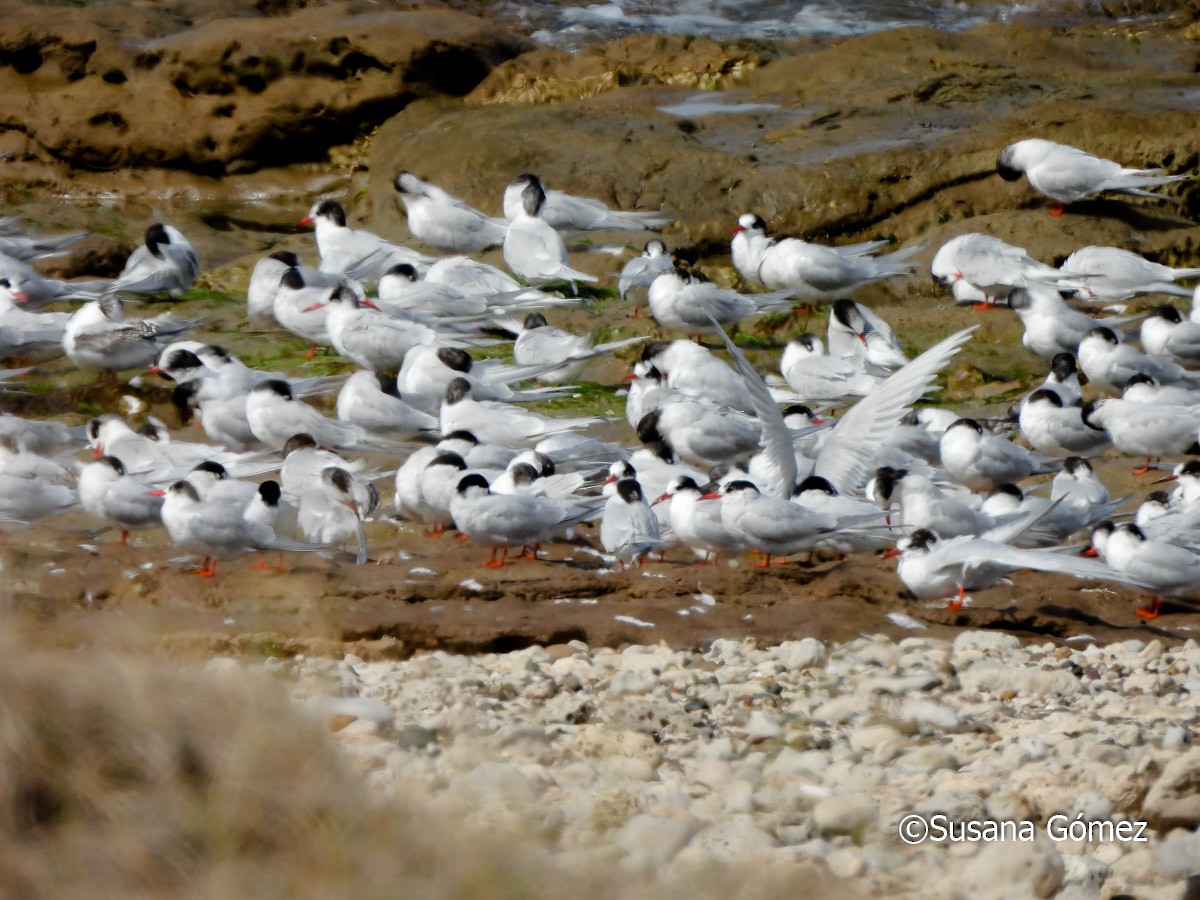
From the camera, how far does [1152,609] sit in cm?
696

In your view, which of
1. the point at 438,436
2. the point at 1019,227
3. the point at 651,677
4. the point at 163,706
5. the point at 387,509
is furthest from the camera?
the point at 1019,227

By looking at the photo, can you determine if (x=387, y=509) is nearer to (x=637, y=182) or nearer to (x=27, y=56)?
(x=637, y=182)

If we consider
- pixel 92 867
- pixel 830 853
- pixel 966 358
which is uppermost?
pixel 92 867

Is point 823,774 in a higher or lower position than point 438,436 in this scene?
higher

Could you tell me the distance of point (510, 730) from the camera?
4684 millimetres

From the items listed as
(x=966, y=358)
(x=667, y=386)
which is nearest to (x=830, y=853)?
(x=667, y=386)

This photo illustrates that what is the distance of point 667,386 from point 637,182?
3.81 metres

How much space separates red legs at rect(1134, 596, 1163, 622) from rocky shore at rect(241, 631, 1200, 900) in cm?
64

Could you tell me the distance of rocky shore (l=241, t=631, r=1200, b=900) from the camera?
12.2 feet

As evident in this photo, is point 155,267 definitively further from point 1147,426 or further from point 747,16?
point 747,16

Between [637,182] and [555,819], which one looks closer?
[555,819]

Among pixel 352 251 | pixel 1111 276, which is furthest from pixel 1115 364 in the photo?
pixel 352 251

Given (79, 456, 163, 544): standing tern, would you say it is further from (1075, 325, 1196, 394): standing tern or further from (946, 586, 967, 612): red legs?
(1075, 325, 1196, 394): standing tern

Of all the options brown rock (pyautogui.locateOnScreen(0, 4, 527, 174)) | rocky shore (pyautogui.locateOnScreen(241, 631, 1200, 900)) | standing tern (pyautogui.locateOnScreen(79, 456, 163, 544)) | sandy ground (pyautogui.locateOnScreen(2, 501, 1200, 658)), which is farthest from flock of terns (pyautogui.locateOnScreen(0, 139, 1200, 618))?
brown rock (pyautogui.locateOnScreen(0, 4, 527, 174))
